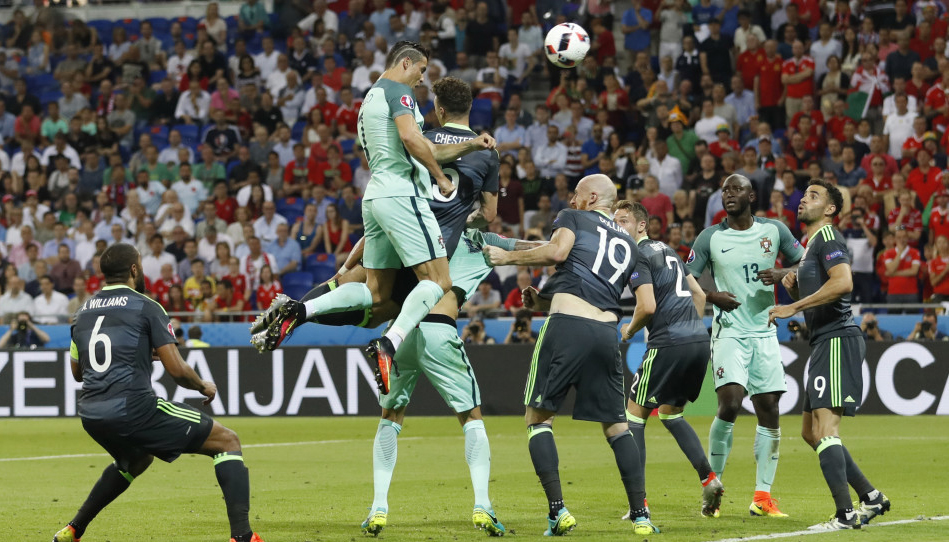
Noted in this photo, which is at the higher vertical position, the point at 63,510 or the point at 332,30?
the point at 332,30

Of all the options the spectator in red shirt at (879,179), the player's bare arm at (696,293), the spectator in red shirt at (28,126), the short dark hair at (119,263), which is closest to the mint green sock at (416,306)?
the short dark hair at (119,263)

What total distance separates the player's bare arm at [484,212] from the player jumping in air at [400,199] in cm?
37

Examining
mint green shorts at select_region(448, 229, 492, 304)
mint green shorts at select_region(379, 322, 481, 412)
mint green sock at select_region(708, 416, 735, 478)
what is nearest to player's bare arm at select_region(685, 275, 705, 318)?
mint green sock at select_region(708, 416, 735, 478)

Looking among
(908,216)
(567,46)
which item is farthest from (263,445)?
(908,216)

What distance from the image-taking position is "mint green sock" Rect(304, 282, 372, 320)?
331 inches

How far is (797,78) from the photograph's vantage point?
842 inches

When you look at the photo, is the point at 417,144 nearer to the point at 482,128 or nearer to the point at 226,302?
the point at 226,302

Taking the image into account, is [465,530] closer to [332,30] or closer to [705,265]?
[705,265]

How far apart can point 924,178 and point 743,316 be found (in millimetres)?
10782

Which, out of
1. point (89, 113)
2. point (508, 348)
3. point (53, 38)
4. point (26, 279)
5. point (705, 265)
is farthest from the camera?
point (53, 38)

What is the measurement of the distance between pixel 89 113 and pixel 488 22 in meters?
8.54

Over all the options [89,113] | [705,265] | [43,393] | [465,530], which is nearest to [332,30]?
[89,113]

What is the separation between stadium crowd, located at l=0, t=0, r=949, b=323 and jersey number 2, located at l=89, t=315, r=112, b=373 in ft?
40.1

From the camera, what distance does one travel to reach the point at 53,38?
94.5ft
